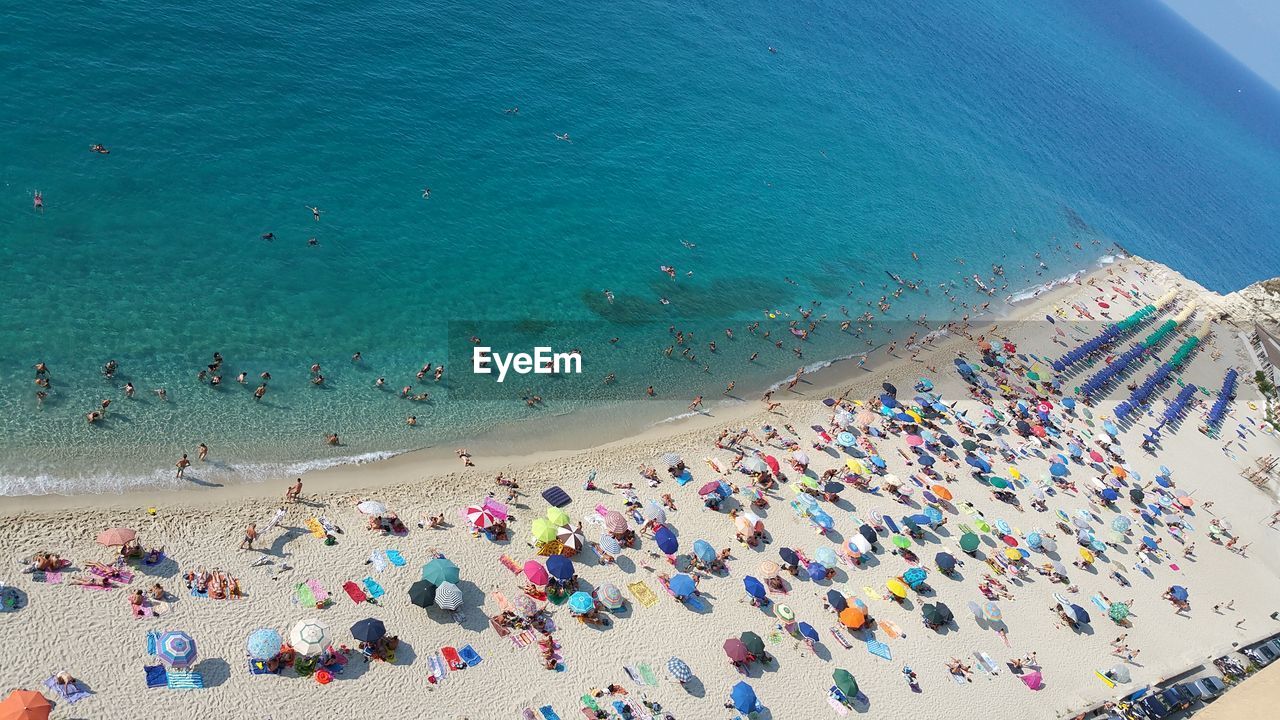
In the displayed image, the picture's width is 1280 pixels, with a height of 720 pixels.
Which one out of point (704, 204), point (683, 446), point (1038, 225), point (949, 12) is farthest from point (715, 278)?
point (949, 12)

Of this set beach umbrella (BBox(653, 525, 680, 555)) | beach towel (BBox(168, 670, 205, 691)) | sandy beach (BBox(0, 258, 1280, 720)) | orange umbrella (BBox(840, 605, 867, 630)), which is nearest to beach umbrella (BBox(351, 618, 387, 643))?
sandy beach (BBox(0, 258, 1280, 720))

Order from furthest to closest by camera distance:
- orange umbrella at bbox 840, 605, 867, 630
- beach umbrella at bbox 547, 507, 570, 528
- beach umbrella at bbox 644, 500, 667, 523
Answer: beach umbrella at bbox 644, 500, 667, 523
beach umbrella at bbox 547, 507, 570, 528
orange umbrella at bbox 840, 605, 867, 630

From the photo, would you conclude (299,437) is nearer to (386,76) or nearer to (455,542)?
(455,542)

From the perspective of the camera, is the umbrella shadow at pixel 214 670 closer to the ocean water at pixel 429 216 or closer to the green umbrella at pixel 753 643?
the ocean water at pixel 429 216

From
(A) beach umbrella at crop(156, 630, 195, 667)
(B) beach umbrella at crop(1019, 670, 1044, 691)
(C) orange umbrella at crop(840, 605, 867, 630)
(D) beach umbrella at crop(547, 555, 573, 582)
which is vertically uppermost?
(B) beach umbrella at crop(1019, 670, 1044, 691)

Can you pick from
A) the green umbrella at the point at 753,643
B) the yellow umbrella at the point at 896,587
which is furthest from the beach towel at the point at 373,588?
the yellow umbrella at the point at 896,587

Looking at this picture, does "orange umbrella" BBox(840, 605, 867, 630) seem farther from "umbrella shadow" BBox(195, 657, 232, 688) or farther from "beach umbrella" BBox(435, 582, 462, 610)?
"umbrella shadow" BBox(195, 657, 232, 688)

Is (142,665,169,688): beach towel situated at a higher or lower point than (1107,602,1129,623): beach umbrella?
lower
